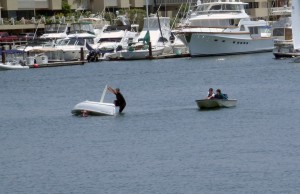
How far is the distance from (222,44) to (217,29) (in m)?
1.71

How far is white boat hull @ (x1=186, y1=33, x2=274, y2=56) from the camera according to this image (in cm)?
11431

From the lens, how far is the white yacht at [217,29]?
114m

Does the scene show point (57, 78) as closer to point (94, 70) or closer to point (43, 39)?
point (94, 70)

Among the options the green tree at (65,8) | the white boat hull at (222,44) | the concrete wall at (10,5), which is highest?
the concrete wall at (10,5)

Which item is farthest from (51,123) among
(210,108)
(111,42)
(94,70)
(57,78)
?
(111,42)

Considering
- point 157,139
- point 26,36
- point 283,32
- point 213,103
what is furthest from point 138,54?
point 157,139

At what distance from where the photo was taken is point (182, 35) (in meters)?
115

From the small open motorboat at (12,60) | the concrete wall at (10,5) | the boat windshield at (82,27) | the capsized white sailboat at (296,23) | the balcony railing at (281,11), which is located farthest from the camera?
the balcony railing at (281,11)

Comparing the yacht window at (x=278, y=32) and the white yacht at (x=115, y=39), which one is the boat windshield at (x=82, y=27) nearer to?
the white yacht at (x=115, y=39)

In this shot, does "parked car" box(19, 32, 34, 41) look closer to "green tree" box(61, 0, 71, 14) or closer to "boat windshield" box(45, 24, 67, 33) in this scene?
"boat windshield" box(45, 24, 67, 33)

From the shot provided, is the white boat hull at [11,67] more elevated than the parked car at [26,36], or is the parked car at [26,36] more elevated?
the parked car at [26,36]

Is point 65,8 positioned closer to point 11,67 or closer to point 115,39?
point 115,39

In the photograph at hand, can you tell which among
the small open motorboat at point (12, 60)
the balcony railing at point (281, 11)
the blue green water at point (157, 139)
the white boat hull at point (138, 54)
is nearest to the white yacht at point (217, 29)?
the white boat hull at point (138, 54)

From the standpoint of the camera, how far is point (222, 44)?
116062mm
